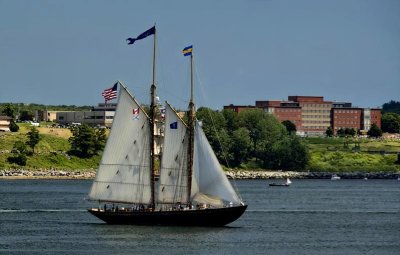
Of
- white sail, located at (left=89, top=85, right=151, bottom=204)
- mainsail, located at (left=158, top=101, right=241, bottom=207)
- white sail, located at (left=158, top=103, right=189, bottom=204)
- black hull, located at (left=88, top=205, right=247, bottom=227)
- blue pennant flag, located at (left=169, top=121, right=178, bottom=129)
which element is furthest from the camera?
white sail, located at (left=89, top=85, right=151, bottom=204)

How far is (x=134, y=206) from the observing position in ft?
371

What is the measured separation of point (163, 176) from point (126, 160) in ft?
12.1

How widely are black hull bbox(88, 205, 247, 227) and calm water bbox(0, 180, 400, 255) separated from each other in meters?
0.91

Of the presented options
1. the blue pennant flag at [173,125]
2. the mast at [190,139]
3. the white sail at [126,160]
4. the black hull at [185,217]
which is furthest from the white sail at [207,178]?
the white sail at [126,160]

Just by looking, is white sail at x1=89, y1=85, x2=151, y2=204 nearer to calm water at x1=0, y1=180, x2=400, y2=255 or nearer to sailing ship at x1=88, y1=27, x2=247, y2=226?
sailing ship at x1=88, y1=27, x2=247, y2=226

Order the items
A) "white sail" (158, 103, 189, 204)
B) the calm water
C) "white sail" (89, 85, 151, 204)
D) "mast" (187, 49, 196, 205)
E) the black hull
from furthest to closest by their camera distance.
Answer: "white sail" (89, 85, 151, 204), "white sail" (158, 103, 189, 204), "mast" (187, 49, 196, 205), the black hull, the calm water

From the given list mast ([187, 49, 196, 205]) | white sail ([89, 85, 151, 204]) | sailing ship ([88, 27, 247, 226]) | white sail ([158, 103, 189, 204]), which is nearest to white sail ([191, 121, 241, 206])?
sailing ship ([88, 27, 247, 226])

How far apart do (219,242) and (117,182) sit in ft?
51.3

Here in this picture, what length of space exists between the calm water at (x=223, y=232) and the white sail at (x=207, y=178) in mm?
3046

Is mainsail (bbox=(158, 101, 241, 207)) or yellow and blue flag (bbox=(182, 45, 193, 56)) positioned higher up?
yellow and blue flag (bbox=(182, 45, 193, 56))

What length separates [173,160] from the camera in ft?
359

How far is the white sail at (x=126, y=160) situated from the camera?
4331 inches

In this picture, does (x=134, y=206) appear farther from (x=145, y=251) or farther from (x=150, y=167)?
(x=145, y=251)

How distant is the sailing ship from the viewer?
107562 mm
